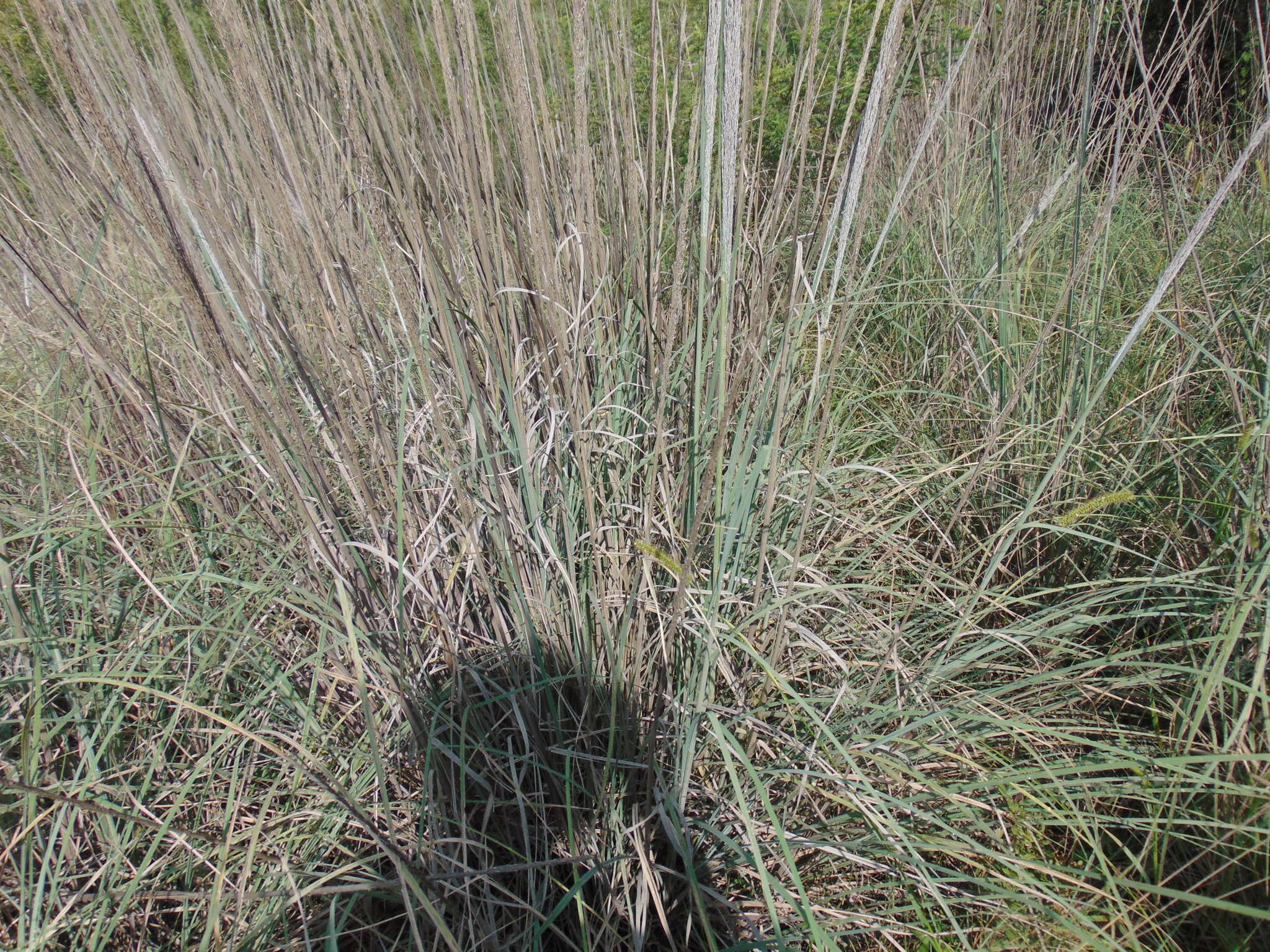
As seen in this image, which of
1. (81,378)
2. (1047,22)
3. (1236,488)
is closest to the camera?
(1236,488)

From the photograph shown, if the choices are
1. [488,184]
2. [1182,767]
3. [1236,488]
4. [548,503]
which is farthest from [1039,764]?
[488,184]

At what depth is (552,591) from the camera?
3.72 feet

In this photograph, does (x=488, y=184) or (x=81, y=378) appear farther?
(x=81, y=378)

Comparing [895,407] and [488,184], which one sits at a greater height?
[488,184]

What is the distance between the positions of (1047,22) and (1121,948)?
262 centimetres

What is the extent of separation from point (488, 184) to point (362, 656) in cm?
73

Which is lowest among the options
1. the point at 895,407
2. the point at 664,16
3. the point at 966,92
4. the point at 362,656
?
the point at 895,407

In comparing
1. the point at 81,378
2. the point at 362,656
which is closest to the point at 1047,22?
the point at 362,656

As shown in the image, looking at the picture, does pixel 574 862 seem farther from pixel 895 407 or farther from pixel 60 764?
pixel 895 407

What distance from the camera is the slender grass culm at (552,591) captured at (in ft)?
3.22

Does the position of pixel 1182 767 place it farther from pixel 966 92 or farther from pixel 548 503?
pixel 966 92

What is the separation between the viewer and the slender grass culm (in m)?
0.98

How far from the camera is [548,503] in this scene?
1.29 m

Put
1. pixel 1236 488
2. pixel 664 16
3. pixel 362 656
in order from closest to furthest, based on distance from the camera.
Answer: pixel 362 656
pixel 1236 488
pixel 664 16
